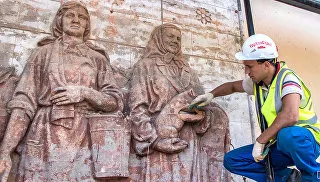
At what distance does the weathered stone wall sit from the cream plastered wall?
1394 millimetres

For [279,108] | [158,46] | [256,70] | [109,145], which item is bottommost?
[109,145]

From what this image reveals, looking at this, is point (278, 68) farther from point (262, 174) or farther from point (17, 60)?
point (17, 60)

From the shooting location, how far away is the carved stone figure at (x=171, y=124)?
444 centimetres

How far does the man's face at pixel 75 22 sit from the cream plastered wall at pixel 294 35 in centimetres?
365

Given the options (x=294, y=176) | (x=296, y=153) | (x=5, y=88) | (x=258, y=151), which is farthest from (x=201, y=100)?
(x=5, y=88)

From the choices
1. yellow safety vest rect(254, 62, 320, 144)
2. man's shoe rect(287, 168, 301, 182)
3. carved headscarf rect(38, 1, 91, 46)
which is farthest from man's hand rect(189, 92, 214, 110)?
carved headscarf rect(38, 1, 91, 46)

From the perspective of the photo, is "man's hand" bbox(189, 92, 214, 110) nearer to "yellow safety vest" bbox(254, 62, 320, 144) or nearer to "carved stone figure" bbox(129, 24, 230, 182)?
"carved stone figure" bbox(129, 24, 230, 182)

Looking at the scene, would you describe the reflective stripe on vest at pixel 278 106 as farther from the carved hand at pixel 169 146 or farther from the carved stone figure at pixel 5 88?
the carved stone figure at pixel 5 88

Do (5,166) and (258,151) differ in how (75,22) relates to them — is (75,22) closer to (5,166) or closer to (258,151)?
(5,166)

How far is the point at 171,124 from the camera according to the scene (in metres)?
4.56

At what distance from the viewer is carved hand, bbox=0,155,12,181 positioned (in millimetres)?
3818

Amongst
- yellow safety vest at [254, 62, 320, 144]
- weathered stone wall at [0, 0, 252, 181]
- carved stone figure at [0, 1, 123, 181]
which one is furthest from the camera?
weathered stone wall at [0, 0, 252, 181]

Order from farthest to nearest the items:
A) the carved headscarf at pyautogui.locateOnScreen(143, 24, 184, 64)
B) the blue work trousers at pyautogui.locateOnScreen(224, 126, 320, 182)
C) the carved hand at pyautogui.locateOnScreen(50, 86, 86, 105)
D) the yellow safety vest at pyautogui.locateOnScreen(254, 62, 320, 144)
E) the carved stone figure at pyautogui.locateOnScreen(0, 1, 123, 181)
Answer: the carved headscarf at pyautogui.locateOnScreen(143, 24, 184, 64) < the carved hand at pyautogui.locateOnScreen(50, 86, 86, 105) < the carved stone figure at pyautogui.locateOnScreen(0, 1, 123, 181) < the yellow safety vest at pyautogui.locateOnScreen(254, 62, 320, 144) < the blue work trousers at pyautogui.locateOnScreen(224, 126, 320, 182)

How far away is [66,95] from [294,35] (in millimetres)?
5231
